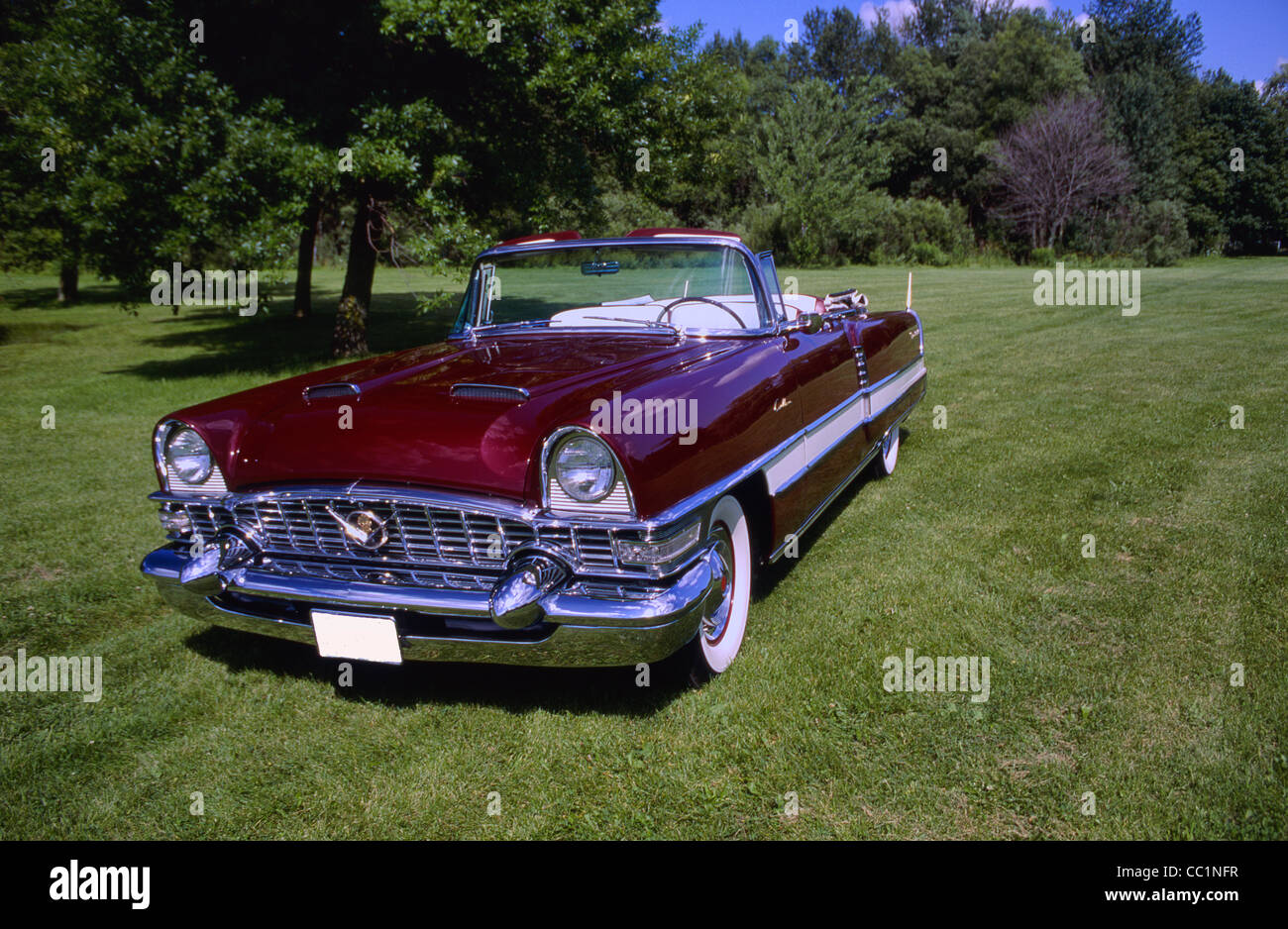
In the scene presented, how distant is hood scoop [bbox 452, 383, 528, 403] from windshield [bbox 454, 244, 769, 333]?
3.98 ft

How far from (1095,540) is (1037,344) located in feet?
26.5

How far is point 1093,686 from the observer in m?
3.06

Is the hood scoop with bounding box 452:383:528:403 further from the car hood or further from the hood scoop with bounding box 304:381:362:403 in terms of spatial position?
the hood scoop with bounding box 304:381:362:403

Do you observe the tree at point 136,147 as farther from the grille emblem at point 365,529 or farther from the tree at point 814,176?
the tree at point 814,176

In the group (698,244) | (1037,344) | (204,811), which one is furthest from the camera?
(1037,344)

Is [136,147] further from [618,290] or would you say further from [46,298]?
[46,298]

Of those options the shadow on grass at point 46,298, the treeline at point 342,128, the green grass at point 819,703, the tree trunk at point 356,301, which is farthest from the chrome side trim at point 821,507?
the shadow on grass at point 46,298

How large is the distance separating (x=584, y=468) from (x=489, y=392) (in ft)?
1.78

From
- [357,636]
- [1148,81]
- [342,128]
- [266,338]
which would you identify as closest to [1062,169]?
[1148,81]

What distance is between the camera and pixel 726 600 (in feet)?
10.9

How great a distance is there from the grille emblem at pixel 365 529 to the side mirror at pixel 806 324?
7.00 ft

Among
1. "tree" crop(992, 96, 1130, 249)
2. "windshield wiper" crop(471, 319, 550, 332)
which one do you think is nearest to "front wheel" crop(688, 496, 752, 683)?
"windshield wiper" crop(471, 319, 550, 332)
